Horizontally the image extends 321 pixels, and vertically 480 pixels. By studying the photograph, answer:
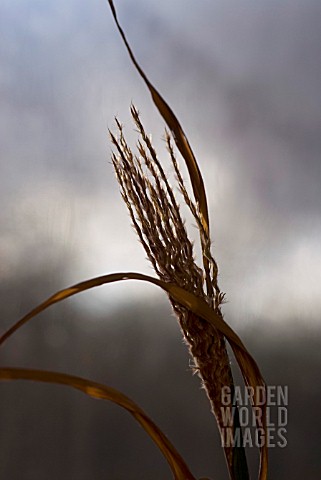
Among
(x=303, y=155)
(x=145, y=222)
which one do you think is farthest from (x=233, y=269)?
(x=145, y=222)

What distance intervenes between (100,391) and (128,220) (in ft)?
1.63

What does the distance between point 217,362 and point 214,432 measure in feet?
0.98

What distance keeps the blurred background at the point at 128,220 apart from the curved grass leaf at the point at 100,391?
12.4 inches

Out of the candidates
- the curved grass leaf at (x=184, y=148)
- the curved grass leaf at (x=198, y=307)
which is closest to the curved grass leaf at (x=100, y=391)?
the curved grass leaf at (x=198, y=307)

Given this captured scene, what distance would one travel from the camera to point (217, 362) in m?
0.75

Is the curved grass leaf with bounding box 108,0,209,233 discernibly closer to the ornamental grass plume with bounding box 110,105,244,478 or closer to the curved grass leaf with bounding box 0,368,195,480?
the ornamental grass plume with bounding box 110,105,244,478

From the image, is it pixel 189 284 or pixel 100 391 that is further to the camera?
pixel 189 284

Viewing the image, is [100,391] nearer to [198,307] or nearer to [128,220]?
[198,307]

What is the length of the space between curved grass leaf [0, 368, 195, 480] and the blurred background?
315mm

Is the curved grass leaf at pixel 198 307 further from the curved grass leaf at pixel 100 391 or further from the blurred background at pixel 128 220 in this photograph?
the blurred background at pixel 128 220

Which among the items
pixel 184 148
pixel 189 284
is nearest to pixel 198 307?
pixel 189 284

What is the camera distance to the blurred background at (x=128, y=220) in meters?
1.02

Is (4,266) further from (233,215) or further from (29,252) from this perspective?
(233,215)

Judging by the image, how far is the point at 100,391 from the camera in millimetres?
627
